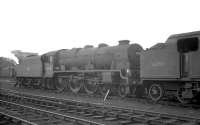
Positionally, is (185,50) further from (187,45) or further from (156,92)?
(156,92)

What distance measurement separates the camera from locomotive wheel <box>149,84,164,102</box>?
12133 mm

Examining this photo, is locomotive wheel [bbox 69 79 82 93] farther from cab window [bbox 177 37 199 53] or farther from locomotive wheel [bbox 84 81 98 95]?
cab window [bbox 177 37 199 53]

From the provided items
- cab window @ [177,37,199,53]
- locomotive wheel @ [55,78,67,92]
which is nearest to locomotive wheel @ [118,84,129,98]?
cab window @ [177,37,199,53]

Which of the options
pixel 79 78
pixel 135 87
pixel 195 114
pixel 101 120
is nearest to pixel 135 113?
pixel 101 120

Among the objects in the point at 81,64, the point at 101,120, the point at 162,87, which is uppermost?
the point at 81,64

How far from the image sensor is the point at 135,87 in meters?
14.6

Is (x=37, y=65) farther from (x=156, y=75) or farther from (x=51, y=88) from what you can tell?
(x=156, y=75)

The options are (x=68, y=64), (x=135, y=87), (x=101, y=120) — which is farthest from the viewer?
(x=68, y=64)

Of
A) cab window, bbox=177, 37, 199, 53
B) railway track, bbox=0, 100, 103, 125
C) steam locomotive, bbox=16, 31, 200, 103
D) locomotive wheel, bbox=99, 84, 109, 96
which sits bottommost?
railway track, bbox=0, 100, 103, 125

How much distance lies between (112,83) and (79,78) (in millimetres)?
3256

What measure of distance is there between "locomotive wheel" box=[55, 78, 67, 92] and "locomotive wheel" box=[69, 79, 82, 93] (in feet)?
2.69

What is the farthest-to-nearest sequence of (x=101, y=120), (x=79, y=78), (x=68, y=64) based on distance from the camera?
(x=68, y=64)
(x=79, y=78)
(x=101, y=120)

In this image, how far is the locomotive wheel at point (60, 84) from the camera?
18984 mm

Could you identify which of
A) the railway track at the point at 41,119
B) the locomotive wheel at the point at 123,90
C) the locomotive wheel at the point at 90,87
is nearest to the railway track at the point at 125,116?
the railway track at the point at 41,119
